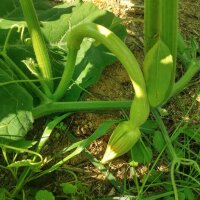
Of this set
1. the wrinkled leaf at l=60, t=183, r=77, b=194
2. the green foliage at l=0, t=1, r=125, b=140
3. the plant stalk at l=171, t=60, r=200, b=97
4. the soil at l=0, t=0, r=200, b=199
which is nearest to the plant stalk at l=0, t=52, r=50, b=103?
the green foliage at l=0, t=1, r=125, b=140

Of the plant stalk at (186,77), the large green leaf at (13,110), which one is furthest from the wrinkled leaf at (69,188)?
the plant stalk at (186,77)

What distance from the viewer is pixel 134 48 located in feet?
6.77

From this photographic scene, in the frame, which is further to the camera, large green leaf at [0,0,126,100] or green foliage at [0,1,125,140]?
large green leaf at [0,0,126,100]

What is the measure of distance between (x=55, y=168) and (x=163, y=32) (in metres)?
0.56

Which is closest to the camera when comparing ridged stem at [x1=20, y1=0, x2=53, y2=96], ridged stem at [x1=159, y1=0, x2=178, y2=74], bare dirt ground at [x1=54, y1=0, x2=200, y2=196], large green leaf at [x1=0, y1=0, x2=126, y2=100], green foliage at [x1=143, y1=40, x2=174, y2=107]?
ridged stem at [x1=159, y1=0, x2=178, y2=74]

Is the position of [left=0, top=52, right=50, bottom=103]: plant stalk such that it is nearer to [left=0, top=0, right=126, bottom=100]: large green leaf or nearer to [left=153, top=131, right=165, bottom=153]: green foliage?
[left=0, top=0, right=126, bottom=100]: large green leaf

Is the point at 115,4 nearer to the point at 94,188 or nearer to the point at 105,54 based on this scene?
the point at 105,54

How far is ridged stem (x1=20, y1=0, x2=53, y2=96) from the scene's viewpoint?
5.08 ft

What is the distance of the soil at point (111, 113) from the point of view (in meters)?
1.62

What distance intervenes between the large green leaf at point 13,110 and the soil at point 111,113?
20 centimetres

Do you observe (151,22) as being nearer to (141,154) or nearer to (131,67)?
(131,67)

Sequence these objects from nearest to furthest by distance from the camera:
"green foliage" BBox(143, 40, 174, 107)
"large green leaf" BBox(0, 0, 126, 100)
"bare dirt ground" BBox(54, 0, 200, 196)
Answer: "green foliage" BBox(143, 40, 174, 107) → "bare dirt ground" BBox(54, 0, 200, 196) → "large green leaf" BBox(0, 0, 126, 100)

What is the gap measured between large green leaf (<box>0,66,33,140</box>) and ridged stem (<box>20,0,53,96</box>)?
0.37 feet

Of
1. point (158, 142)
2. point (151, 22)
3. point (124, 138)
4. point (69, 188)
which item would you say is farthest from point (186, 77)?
point (69, 188)
